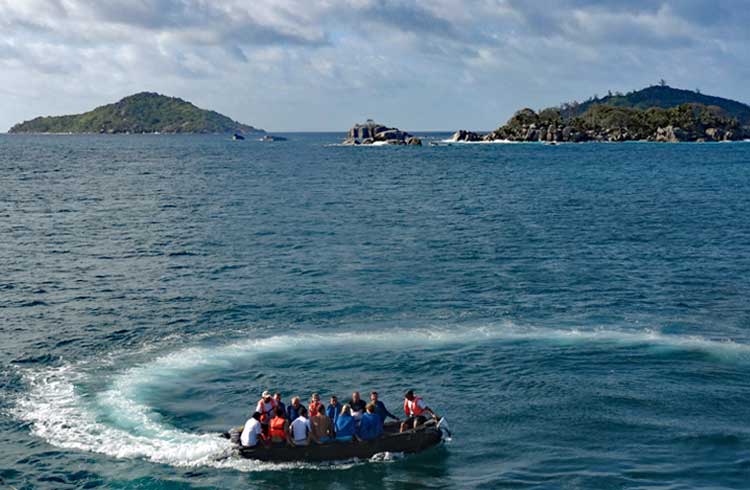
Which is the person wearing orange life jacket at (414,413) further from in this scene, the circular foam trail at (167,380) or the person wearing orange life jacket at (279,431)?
the person wearing orange life jacket at (279,431)

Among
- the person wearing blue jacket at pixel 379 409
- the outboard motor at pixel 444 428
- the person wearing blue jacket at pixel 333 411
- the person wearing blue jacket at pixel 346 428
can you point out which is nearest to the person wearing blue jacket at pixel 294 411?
the person wearing blue jacket at pixel 333 411

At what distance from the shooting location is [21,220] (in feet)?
290

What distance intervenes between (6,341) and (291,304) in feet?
55.5

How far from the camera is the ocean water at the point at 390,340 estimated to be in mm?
29703

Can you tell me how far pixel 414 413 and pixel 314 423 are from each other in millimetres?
4090

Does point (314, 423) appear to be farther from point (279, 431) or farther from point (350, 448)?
point (350, 448)

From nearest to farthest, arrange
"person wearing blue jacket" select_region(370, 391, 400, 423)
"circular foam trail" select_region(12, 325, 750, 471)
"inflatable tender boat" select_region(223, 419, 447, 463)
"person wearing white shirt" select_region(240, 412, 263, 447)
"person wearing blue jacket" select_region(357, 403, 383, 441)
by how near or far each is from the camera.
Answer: "person wearing white shirt" select_region(240, 412, 263, 447)
"inflatable tender boat" select_region(223, 419, 447, 463)
"person wearing blue jacket" select_region(357, 403, 383, 441)
"person wearing blue jacket" select_region(370, 391, 400, 423)
"circular foam trail" select_region(12, 325, 750, 471)

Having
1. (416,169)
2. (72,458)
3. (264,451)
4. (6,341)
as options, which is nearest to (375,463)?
(264,451)

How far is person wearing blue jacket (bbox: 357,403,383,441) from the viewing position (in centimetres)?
3020

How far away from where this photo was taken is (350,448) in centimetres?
3008

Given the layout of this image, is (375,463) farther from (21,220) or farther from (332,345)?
(21,220)

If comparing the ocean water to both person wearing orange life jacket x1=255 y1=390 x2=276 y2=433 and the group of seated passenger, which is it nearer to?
the group of seated passenger

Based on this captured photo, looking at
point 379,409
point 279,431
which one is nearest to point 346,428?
point 379,409

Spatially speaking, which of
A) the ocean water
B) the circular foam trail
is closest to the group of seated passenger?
the circular foam trail
